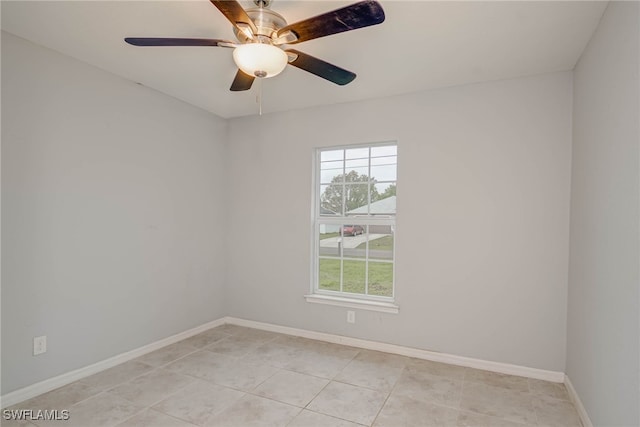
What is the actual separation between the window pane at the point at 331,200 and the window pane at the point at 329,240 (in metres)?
0.15

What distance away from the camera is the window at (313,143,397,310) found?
3.30m

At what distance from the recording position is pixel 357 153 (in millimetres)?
3465

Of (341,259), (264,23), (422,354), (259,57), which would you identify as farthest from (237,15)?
(422,354)

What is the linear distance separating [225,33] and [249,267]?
8.28ft

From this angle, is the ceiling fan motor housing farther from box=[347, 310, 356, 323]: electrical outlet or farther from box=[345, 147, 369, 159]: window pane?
box=[347, 310, 356, 323]: electrical outlet

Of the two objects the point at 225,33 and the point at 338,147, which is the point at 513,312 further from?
the point at 225,33

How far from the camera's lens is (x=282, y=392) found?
241 centimetres

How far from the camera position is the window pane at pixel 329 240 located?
140 inches

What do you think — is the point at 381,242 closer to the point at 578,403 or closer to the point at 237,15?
the point at 578,403

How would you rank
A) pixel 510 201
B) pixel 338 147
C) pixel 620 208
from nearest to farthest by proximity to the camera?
pixel 620 208
pixel 510 201
pixel 338 147

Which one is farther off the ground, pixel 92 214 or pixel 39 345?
pixel 92 214

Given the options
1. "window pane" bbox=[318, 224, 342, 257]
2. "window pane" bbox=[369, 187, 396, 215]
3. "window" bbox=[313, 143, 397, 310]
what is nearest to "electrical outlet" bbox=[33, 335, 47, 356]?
"window" bbox=[313, 143, 397, 310]

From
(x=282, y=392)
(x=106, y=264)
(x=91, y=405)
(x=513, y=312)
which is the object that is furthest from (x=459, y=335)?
(x=106, y=264)

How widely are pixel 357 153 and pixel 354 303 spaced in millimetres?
1540
